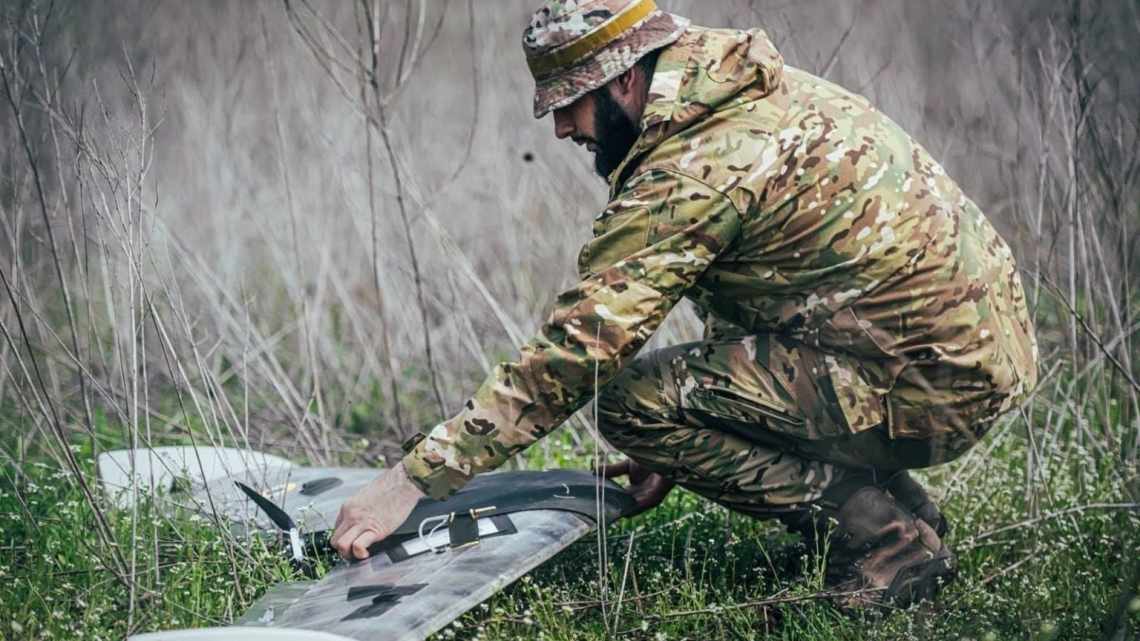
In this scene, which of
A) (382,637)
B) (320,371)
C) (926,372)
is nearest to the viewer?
(382,637)

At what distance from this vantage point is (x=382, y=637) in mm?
2459

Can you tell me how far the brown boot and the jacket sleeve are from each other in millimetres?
818

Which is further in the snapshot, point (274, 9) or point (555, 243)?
point (274, 9)

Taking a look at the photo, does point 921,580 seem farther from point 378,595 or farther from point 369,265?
point 369,265

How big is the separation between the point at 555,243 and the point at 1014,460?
2343mm

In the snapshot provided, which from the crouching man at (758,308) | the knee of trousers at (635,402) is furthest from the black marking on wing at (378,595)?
the knee of trousers at (635,402)

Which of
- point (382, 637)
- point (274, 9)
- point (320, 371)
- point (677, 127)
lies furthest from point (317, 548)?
point (274, 9)

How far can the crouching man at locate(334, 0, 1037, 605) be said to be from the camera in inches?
106

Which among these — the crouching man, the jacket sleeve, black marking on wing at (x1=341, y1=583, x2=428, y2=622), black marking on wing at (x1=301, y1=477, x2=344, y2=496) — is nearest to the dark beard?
the crouching man

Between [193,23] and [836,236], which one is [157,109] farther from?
[836,236]

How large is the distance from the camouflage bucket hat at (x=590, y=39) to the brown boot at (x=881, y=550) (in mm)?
1256

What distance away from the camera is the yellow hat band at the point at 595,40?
2.77m

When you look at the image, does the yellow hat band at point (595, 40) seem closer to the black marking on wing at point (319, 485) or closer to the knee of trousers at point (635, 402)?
the knee of trousers at point (635, 402)

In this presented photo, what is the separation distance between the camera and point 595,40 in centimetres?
277
